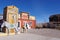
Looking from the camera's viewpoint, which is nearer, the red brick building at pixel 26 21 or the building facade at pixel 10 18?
the building facade at pixel 10 18

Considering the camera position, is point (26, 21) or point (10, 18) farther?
point (26, 21)

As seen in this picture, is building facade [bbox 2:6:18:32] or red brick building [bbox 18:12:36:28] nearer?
building facade [bbox 2:6:18:32]

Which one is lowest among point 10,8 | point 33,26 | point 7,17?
point 33,26

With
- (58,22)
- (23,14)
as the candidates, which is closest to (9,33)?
(23,14)

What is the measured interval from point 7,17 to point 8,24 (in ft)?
2.77

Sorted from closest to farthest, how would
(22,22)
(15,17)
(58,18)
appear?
(15,17), (22,22), (58,18)

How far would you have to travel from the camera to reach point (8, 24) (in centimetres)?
1288

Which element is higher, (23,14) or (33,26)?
(23,14)

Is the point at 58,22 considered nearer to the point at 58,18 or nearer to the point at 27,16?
the point at 58,18

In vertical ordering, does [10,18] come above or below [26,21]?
above

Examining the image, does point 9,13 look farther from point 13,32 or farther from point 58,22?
point 58,22

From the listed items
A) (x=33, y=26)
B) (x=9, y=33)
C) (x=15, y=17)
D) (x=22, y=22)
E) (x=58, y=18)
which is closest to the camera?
(x=9, y=33)

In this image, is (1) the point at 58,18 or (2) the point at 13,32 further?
(1) the point at 58,18

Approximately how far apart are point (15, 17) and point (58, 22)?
24.5 metres
